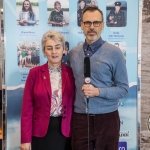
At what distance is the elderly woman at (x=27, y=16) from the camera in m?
2.02

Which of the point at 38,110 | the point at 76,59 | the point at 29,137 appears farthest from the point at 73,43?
the point at 29,137

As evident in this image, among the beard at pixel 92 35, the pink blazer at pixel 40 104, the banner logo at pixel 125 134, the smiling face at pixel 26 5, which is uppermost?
the smiling face at pixel 26 5

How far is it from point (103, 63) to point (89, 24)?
0.28 metres

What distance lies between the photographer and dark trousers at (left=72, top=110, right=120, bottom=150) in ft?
5.43

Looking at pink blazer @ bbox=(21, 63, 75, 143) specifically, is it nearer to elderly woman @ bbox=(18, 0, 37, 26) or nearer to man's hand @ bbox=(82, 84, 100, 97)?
man's hand @ bbox=(82, 84, 100, 97)

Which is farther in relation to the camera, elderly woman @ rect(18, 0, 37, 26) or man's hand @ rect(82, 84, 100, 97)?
elderly woman @ rect(18, 0, 37, 26)

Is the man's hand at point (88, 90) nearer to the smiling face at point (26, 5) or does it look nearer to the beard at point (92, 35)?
the beard at point (92, 35)

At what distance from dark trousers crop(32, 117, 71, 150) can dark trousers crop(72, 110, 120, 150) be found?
0.35ft

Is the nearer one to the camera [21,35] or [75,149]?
[75,149]

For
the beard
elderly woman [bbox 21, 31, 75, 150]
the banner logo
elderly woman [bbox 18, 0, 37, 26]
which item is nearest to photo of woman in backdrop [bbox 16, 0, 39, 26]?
elderly woman [bbox 18, 0, 37, 26]

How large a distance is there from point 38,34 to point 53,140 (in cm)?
86

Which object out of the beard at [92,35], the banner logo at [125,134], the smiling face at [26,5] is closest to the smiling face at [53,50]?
the beard at [92,35]

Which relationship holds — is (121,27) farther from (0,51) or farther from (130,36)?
(0,51)

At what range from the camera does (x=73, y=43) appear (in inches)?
82.3
